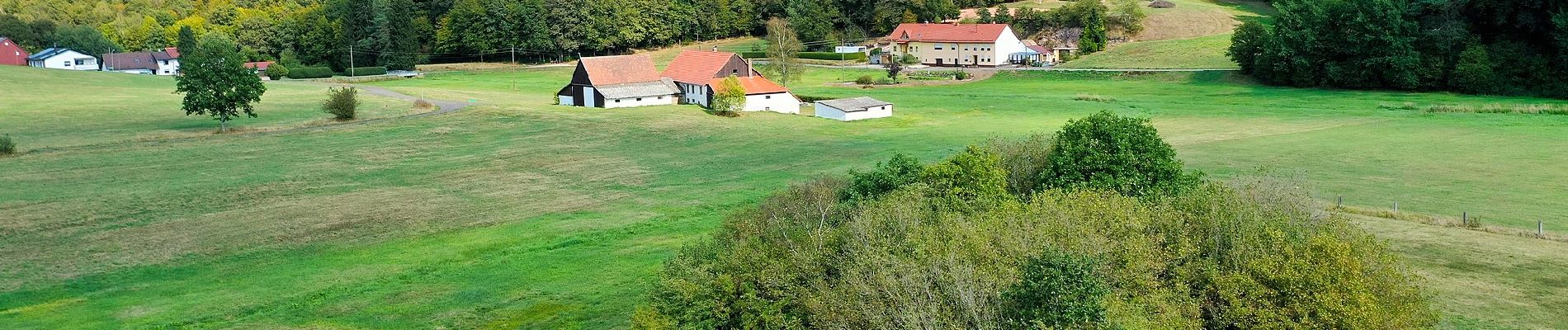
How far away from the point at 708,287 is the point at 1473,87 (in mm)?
57871

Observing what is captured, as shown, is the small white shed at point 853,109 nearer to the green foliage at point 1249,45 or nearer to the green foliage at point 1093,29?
the green foliage at point 1249,45

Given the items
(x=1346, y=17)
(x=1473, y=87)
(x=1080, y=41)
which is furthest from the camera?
(x=1080, y=41)

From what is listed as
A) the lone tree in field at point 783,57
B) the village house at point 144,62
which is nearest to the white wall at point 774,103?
the lone tree in field at point 783,57

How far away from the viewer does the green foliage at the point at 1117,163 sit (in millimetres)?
22234

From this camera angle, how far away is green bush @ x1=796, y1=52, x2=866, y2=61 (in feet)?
328

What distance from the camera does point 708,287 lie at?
16.8 m

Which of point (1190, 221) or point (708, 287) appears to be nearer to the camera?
point (708, 287)

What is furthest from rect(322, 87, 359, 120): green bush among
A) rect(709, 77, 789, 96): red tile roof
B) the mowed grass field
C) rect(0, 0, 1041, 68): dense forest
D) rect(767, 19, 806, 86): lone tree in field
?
rect(0, 0, 1041, 68): dense forest

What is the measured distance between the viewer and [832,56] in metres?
101

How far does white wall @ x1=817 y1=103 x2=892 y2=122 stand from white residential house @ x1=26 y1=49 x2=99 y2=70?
78.7m

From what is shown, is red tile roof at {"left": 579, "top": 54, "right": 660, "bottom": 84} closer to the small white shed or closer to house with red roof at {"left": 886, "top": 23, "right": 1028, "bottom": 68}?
the small white shed

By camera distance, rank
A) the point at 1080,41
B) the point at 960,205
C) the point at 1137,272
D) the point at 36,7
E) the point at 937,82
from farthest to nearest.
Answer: the point at 36,7 → the point at 1080,41 → the point at 937,82 → the point at 960,205 → the point at 1137,272

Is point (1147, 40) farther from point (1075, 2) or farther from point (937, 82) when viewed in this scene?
point (937, 82)

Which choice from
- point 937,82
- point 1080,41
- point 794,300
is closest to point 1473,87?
point 937,82
